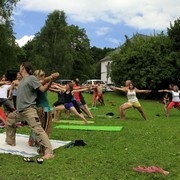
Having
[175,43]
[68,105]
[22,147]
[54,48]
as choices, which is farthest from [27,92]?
[54,48]

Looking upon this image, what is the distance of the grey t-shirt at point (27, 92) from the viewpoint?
6805 millimetres

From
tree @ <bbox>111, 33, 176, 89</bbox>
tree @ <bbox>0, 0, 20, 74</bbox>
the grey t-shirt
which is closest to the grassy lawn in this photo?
the grey t-shirt

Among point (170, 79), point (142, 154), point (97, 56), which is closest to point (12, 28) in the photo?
point (170, 79)

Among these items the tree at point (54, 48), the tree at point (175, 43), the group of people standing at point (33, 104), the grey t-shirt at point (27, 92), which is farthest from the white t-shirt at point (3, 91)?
the tree at point (54, 48)

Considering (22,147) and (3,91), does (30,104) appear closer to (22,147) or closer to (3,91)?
(22,147)

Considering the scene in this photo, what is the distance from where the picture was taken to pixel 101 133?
382 inches

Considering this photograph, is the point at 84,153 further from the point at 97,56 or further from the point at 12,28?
the point at 97,56

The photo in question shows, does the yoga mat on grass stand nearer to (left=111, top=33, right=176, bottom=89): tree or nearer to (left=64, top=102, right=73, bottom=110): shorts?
(left=64, top=102, right=73, bottom=110): shorts

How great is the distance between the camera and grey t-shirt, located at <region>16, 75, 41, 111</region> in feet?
22.3

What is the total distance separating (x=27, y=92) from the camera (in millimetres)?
6875

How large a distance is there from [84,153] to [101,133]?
8.87 ft

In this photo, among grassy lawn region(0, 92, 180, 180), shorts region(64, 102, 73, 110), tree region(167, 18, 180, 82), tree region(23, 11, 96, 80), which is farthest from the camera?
tree region(23, 11, 96, 80)

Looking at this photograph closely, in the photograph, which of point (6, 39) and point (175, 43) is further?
point (6, 39)

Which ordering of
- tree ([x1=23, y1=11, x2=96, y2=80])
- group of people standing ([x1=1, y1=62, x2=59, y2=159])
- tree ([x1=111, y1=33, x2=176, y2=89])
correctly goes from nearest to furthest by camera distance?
1. group of people standing ([x1=1, y1=62, x2=59, y2=159])
2. tree ([x1=111, y1=33, x2=176, y2=89])
3. tree ([x1=23, y1=11, x2=96, y2=80])
